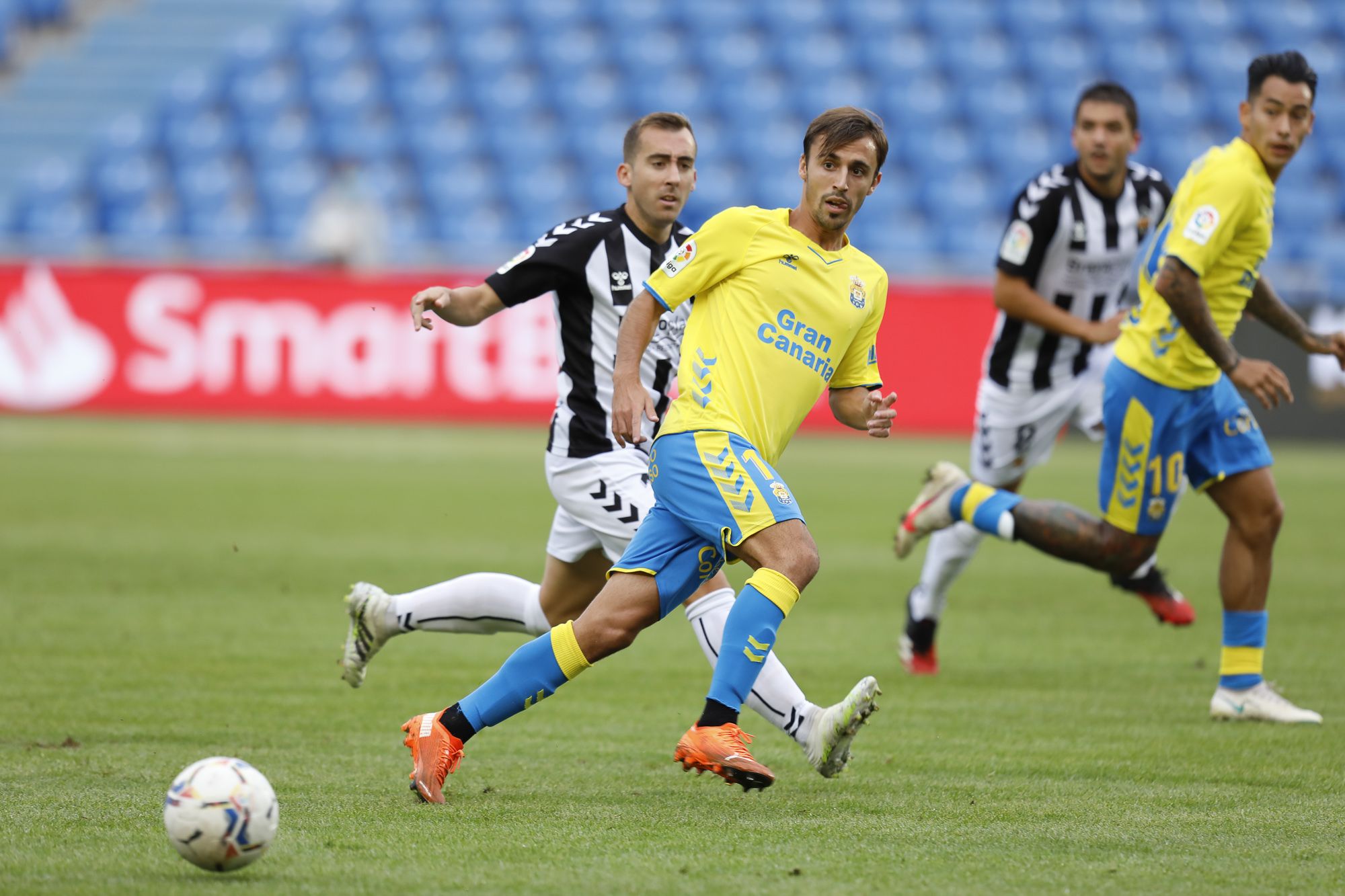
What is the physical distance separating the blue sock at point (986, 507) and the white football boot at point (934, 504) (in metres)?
0.04

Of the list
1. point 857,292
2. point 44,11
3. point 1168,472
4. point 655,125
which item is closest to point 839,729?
point 857,292

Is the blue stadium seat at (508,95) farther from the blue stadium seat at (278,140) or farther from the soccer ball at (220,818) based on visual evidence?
Answer: the soccer ball at (220,818)

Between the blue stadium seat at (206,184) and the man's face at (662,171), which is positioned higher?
the blue stadium seat at (206,184)

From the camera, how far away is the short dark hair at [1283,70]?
591cm

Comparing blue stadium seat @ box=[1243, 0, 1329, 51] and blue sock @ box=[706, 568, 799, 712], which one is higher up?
blue stadium seat @ box=[1243, 0, 1329, 51]

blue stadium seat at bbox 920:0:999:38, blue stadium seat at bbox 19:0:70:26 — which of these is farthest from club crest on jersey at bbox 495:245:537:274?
blue stadium seat at bbox 19:0:70:26

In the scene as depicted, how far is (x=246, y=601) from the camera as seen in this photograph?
8.62m

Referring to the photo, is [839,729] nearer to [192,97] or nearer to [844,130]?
[844,130]

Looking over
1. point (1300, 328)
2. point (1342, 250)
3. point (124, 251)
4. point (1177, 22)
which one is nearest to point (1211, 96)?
point (1177, 22)

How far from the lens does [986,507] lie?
6.76 metres

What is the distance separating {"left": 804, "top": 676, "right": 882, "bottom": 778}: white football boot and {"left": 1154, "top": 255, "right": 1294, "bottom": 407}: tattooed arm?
196 centimetres

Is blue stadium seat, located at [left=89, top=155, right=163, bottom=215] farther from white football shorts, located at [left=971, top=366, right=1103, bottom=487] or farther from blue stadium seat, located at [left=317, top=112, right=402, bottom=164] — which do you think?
white football shorts, located at [left=971, top=366, right=1103, bottom=487]

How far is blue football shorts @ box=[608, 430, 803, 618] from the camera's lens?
463 centimetres

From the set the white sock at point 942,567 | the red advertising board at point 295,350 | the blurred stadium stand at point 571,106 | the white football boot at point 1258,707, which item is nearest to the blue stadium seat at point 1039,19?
the blurred stadium stand at point 571,106
